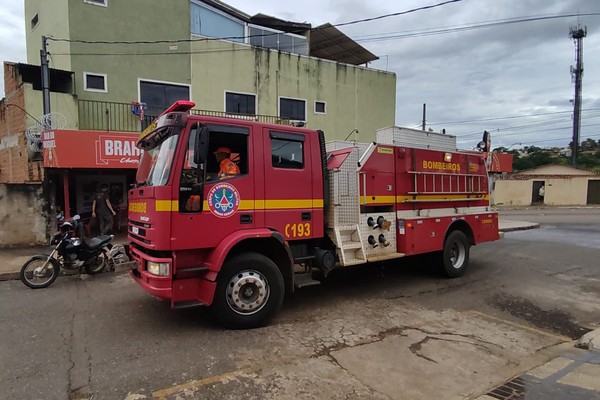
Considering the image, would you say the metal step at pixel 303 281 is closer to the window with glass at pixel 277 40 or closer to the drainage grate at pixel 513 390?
the drainage grate at pixel 513 390

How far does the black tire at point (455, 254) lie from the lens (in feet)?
26.6

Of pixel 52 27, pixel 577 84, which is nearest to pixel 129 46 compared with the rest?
pixel 52 27

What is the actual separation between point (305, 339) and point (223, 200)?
200cm

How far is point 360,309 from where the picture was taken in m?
6.25

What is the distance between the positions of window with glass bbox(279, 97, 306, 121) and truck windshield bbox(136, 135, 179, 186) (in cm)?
1422

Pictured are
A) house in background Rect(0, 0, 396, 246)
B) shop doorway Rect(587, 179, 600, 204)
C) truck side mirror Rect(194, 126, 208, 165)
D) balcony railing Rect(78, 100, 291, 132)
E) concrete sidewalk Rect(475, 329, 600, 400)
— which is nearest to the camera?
concrete sidewalk Rect(475, 329, 600, 400)

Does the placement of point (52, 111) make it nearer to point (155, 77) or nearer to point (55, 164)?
point (55, 164)

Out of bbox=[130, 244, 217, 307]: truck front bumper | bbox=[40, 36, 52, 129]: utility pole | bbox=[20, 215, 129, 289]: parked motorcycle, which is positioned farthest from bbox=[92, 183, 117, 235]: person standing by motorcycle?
bbox=[130, 244, 217, 307]: truck front bumper

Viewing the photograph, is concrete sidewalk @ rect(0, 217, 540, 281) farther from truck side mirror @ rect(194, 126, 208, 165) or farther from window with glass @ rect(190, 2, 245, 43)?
window with glass @ rect(190, 2, 245, 43)

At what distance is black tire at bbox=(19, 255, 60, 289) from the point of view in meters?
7.64

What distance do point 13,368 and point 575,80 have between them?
6554cm

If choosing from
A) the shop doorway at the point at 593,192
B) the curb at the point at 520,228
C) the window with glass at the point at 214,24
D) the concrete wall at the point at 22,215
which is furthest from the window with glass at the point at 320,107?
the shop doorway at the point at 593,192

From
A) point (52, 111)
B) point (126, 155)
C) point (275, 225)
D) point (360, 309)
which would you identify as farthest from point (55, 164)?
point (360, 309)

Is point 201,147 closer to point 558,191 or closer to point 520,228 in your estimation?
point 520,228
